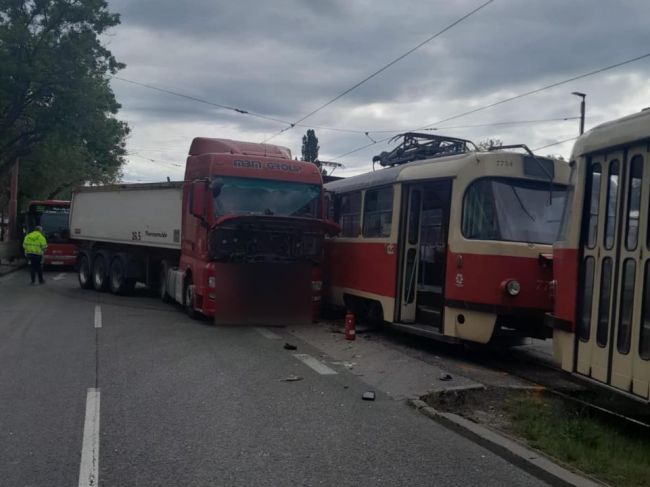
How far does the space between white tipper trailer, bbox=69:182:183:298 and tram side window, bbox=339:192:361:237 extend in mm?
3950

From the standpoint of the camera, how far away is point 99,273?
780 inches

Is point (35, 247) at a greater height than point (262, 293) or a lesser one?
greater

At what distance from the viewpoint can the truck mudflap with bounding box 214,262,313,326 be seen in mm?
12523

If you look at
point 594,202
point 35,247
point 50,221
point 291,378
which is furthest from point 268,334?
point 50,221

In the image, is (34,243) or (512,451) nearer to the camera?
(512,451)

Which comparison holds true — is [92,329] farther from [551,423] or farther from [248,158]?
[551,423]

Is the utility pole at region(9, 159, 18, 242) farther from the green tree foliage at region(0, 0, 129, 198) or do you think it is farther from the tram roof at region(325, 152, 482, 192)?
the tram roof at region(325, 152, 482, 192)

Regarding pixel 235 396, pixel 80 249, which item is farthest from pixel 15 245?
pixel 235 396

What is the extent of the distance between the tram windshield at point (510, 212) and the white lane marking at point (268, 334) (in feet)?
12.6

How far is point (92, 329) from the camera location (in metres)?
12.0

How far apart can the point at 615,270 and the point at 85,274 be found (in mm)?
17203

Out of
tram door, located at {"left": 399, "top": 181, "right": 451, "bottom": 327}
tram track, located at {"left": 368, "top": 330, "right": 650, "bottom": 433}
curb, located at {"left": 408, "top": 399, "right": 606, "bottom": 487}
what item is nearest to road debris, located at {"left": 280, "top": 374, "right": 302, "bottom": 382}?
curb, located at {"left": 408, "top": 399, "right": 606, "bottom": 487}

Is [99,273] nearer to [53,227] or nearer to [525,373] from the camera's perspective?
[53,227]

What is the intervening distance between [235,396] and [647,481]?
4066 mm
